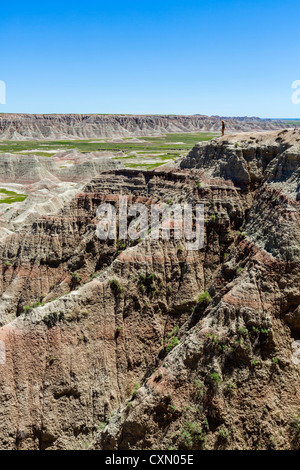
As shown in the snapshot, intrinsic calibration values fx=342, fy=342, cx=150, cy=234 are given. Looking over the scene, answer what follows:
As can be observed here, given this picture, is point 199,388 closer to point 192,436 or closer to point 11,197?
point 192,436

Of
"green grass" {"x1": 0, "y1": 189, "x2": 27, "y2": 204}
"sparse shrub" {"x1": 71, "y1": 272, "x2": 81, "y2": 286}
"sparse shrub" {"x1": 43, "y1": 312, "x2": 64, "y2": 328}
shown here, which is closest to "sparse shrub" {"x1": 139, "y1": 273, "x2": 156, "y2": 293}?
"sparse shrub" {"x1": 43, "y1": 312, "x2": 64, "y2": 328}

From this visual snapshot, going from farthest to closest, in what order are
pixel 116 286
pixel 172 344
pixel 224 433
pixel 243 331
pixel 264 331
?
pixel 116 286
pixel 172 344
pixel 243 331
pixel 264 331
pixel 224 433

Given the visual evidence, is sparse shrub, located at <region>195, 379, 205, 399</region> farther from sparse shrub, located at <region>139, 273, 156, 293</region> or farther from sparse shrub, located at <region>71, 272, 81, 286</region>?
sparse shrub, located at <region>71, 272, 81, 286</region>

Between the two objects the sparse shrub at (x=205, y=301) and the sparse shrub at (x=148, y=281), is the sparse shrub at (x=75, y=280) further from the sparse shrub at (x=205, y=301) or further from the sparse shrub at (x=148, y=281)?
the sparse shrub at (x=205, y=301)

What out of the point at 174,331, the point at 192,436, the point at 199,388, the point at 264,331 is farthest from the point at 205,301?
the point at 192,436

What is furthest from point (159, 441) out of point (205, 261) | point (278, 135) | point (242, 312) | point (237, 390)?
point (278, 135)

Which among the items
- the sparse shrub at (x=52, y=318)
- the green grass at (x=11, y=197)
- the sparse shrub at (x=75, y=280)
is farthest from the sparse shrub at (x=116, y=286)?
the green grass at (x=11, y=197)
